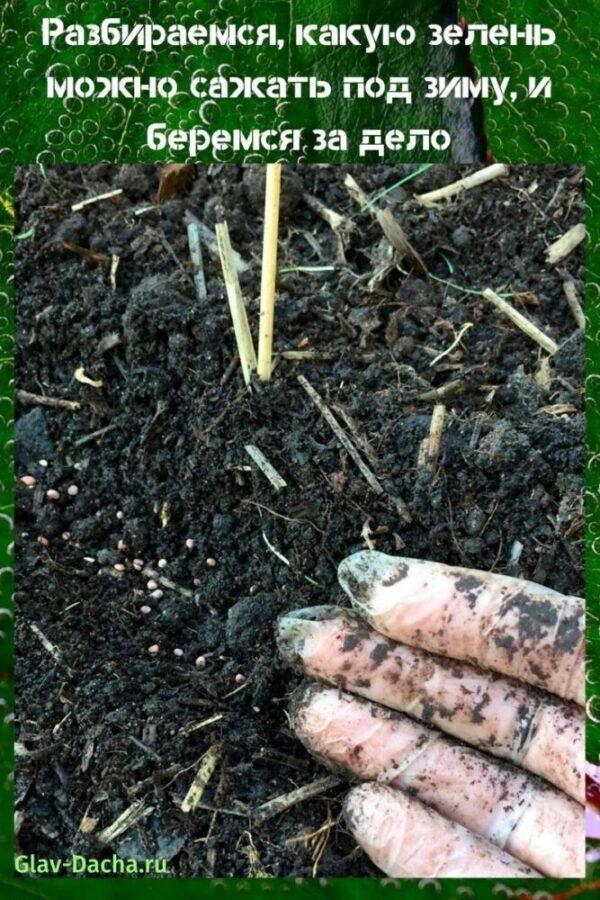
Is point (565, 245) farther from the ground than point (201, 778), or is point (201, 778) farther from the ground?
point (565, 245)

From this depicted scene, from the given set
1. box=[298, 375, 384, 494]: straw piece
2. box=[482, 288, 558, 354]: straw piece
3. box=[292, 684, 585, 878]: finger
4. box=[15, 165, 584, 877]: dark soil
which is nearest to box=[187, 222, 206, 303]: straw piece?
box=[15, 165, 584, 877]: dark soil

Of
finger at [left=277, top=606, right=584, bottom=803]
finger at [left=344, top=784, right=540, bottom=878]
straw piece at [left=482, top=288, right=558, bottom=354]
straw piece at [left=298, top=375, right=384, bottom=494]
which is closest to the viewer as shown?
finger at [left=344, top=784, right=540, bottom=878]

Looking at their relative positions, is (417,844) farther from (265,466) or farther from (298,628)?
(265,466)

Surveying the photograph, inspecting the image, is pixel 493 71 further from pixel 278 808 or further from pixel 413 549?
pixel 278 808

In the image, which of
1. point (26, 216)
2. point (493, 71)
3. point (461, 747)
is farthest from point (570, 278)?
point (26, 216)

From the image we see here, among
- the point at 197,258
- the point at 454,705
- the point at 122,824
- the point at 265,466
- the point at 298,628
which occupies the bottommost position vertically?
the point at 122,824

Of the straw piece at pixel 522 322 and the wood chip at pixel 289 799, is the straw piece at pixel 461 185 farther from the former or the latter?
the wood chip at pixel 289 799

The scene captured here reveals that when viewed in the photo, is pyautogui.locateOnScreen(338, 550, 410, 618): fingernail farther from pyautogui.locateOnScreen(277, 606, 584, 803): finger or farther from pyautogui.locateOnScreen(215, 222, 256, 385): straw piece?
pyautogui.locateOnScreen(215, 222, 256, 385): straw piece

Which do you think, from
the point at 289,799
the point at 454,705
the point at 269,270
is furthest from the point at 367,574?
the point at 269,270
